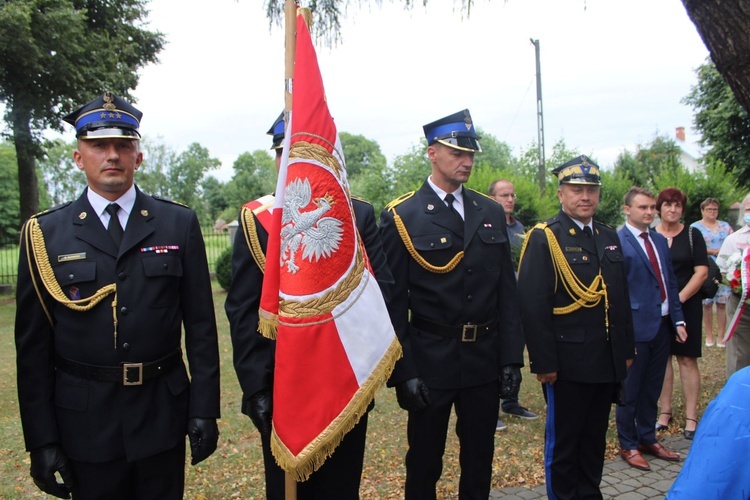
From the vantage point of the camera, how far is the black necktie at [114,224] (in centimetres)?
266

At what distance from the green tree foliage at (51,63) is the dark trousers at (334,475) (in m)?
14.7

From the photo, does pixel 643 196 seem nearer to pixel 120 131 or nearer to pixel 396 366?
pixel 396 366

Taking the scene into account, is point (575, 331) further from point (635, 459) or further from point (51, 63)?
point (51, 63)

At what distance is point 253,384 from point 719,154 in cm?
2197

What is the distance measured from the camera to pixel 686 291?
5539 millimetres

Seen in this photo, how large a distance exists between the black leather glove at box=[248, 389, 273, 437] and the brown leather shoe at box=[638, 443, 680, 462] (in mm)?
3586

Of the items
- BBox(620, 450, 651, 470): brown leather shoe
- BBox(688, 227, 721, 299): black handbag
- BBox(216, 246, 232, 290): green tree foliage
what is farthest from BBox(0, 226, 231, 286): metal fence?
BBox(620, 450, 651, 470): brown leather shoe

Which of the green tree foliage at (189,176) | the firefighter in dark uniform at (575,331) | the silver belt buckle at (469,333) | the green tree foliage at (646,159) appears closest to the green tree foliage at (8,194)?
the green tree foliage at (189,176)

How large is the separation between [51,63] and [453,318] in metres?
15.6

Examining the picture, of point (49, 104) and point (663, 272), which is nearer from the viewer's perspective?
point (663, 272)

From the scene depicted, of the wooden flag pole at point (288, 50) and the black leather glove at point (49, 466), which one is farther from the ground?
the wooden flag pole at point (288, 50)

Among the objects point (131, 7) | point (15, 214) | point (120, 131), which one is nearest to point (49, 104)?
point (131, 7)

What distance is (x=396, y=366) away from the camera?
3.04 metres

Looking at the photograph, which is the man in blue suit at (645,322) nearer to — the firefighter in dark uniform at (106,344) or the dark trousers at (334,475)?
the dark trousers at (334,475)
